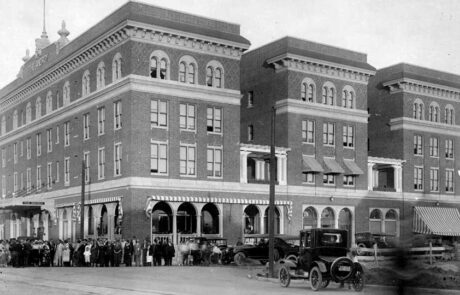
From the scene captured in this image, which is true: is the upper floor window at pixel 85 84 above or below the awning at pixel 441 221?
above

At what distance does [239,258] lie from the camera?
37156 mm

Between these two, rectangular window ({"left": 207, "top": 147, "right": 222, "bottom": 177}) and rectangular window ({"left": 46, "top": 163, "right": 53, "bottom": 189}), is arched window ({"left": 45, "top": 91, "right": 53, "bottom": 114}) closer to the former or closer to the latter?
rectangular window ({"left": 46, "top": 163, "right": 53, "bottom": 189})

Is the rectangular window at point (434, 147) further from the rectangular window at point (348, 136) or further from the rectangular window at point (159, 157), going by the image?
the rectangular window at point (159, 157)

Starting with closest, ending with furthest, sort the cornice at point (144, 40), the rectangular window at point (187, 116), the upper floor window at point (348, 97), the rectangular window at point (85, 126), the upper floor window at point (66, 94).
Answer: the cornice at point (144, 40), the rectangular window at point (187, 116), the rectangular window at point (85, 126), the upper floor window at point (66, 94), the upper floor window at point (348, 97)

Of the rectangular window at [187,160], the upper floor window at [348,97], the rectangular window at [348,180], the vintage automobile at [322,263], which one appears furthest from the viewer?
the upper floor window at [348,97]

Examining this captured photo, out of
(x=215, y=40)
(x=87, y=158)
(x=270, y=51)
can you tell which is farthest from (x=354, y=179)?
(x=87, y=158)

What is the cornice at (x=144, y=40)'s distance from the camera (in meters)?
44.1

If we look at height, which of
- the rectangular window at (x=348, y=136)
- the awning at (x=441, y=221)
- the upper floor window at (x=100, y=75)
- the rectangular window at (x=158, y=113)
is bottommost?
the awning at (x=441, y=221)

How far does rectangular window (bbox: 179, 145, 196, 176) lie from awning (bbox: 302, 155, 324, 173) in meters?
9.69

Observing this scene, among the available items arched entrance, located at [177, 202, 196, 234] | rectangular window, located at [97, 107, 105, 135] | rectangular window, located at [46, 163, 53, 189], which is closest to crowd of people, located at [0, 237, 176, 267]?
arched entrance, located at [177, 202, 196, 234]

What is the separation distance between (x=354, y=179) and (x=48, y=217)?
80.4 feet

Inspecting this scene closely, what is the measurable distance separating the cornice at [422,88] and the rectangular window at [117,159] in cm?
2564

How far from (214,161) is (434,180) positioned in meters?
23.7

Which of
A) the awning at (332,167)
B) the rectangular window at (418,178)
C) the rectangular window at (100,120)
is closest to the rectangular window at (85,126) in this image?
the rectangular window at (100,120)
